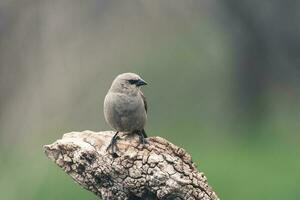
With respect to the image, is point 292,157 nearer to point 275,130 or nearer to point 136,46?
point 275,130

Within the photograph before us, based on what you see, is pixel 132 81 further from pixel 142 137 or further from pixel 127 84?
pixel 142 137

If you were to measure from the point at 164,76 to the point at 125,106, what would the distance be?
7.55ft

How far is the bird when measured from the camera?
14.3 feet

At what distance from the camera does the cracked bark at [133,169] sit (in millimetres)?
3881

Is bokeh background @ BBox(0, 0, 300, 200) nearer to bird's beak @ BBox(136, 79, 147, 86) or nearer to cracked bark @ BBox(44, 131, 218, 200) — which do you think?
bird's beak @ BBox(136, 79, 147, 86)

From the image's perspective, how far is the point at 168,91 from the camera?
6.76 meters

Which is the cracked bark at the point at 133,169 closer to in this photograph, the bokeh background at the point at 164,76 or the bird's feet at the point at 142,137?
the bird's feet at the point at 142,137

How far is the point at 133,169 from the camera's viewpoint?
3.89 metres

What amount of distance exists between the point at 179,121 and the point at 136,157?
2.91 meters

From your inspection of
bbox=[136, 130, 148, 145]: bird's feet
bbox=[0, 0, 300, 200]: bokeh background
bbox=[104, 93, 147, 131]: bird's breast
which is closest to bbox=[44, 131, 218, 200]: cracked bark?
bbox=[136, 130, 148, 145]: bird's feet

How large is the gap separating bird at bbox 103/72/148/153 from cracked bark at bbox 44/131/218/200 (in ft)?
1.09

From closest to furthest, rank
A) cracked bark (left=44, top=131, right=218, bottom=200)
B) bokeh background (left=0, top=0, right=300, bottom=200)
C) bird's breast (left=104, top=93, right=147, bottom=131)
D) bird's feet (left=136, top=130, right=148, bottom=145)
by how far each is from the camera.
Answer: cracked bark (left=44, top=131, right=218, bottom=200) → bird's feet (left=136, top=130, right=148, bottom=145) → bird's breast (left=104, top=93, right=147, bottom=131) → bokeh background (left=0, top=0, right=300, bottom=200)

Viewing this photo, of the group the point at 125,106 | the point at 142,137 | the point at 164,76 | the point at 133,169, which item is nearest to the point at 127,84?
the point at 125,106

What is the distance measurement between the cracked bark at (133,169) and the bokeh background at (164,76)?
8.04 ft
